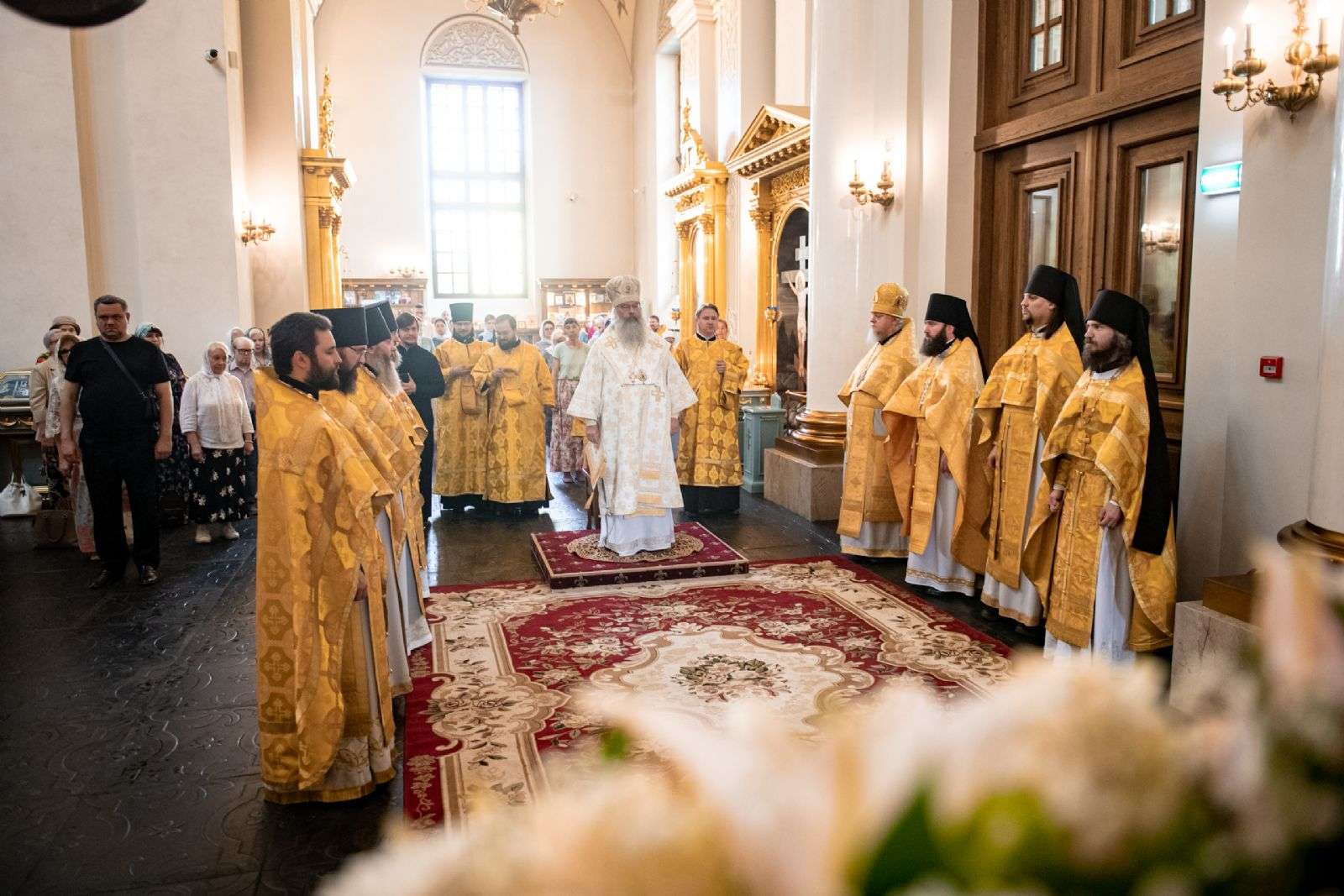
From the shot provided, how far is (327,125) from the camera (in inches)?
539

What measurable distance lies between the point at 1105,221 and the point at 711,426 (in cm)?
397

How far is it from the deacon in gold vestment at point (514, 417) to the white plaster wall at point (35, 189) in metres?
4.46

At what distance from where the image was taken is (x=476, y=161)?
21750mm

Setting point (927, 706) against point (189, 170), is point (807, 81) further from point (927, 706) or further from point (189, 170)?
point (927, 706)

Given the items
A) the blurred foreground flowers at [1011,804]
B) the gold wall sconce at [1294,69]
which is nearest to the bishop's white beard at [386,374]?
the gold wall sconce at [1294,69]

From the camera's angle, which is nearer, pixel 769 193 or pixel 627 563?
pixel 627 563

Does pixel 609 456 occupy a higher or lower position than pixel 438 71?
lower

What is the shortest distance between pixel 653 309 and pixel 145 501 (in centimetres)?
1360

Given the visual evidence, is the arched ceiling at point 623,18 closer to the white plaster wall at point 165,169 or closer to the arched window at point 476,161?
the arched window at point 476,161

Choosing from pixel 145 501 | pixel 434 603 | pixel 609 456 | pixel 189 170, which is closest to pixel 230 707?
pixel 434 603

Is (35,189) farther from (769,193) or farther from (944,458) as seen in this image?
(944,458)

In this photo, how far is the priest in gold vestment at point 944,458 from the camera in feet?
19.6

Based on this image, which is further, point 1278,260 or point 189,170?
point 189,170

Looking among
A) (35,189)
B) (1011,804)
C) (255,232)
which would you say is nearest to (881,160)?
(255,232)
